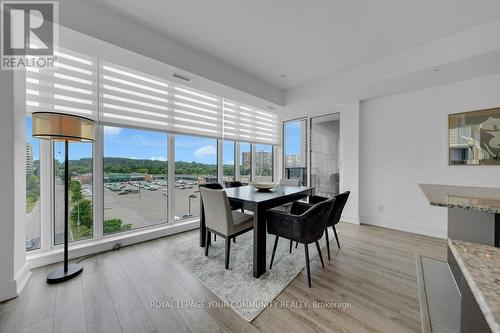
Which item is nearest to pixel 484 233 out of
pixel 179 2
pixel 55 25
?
pixel 179 2

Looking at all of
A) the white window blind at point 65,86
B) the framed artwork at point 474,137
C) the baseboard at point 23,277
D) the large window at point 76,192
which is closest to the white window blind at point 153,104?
the white window blind at point 65,86

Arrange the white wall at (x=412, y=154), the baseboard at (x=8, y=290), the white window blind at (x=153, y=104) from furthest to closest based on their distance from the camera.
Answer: the white wall at (x=412, y=154) → the white window blind at (x=153, y=104) → the baseboard at (x=8, y=290)

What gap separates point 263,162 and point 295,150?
93 centimetres

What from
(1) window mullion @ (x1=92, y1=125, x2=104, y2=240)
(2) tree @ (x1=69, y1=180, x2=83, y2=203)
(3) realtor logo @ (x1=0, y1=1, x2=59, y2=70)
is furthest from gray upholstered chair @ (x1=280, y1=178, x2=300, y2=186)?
(3) realtor logo @ (x1=0, y1=1, x2=59, y2=70)

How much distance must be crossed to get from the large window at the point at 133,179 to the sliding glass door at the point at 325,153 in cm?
347

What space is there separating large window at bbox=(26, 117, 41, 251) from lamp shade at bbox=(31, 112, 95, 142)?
0.71m

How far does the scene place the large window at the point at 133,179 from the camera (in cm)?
273

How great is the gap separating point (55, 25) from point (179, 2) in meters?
1.19

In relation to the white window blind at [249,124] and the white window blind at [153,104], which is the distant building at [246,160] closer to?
the white window blind at [249,124]

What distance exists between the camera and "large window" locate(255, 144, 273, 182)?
5.02m

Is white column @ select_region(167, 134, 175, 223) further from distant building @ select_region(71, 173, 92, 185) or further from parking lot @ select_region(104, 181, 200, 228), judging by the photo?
distant building @ select_region(71, 173, 92, 185)

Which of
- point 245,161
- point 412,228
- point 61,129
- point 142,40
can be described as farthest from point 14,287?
point 412,228

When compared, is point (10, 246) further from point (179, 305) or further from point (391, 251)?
point (391, 251)

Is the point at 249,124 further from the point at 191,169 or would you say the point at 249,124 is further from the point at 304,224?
the point at 304,224
